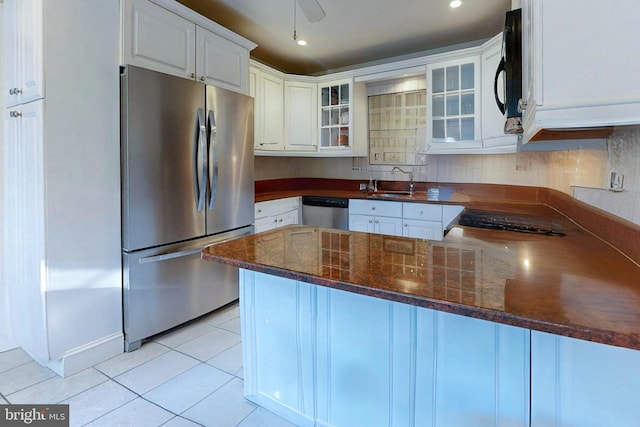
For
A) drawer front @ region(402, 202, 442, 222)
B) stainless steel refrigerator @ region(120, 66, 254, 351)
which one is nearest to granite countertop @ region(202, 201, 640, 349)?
Answer: stainless steel refrigerator @ region(120, 66, 254, 351)

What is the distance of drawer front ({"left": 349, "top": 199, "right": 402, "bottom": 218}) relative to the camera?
3.38 meters

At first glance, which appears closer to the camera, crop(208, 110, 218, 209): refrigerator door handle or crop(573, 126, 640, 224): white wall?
crop(573, 126, 640, 224): white wall

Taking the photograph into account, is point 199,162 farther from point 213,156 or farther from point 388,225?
point 388,225

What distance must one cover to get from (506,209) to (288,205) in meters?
2.12

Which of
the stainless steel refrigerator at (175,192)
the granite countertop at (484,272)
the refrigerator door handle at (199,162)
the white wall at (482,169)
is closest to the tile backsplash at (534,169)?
the white wall at (482,169)

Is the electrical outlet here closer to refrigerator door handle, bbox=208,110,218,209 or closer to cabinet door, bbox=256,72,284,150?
refrigerator door handle, bbox=208,110,218,209

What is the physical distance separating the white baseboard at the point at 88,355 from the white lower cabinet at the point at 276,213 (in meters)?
1.43

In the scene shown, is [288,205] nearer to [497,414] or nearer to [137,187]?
[137,187]

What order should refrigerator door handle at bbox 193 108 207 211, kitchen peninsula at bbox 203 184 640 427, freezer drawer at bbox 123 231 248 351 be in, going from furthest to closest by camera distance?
refrigerator door handle at bbox 193 108 207 211, freezer drawer at bbox 123 231 248 351, kitchen peninsula at bbox 203 184 640 427

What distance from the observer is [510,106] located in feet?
4.72

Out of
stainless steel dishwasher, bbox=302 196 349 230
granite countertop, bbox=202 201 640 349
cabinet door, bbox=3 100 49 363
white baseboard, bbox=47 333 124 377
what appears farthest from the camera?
stainless steel dishwasher, bbox=302 196 349 230

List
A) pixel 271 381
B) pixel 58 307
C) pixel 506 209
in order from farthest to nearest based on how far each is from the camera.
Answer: pixel 506 209 < pixel 58 307 < pixel 271 381

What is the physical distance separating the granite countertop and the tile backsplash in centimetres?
23

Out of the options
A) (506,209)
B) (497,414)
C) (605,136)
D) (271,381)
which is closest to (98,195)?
(271,381)
